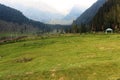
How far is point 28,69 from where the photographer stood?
153 feet

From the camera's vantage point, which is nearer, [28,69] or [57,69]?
[57,69]

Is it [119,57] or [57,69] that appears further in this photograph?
[119,57]

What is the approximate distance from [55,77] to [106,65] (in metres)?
7.26

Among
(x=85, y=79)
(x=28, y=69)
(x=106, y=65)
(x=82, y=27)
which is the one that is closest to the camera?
(x=85, y=79)

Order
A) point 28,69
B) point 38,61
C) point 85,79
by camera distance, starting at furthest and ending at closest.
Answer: point 38,61
point 28,69
point 85,79

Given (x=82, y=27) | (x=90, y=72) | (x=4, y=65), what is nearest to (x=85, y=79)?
(x=90, y=72)

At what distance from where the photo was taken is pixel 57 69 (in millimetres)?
43031

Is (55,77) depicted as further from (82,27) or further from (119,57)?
(82,27)

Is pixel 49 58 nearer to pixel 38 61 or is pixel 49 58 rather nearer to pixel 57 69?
pixel 38 61

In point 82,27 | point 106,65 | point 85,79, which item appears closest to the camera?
point 85,79

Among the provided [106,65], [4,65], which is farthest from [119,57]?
[4,65]

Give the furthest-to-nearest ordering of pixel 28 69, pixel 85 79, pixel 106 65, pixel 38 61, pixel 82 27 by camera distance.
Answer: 1. pixel 82 27
2. pixel 38 61
3. pixel 28 69
4. pixel 106 65
5. pixel 85 79

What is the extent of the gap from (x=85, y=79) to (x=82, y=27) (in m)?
155

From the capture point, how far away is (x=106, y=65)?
140 feet
